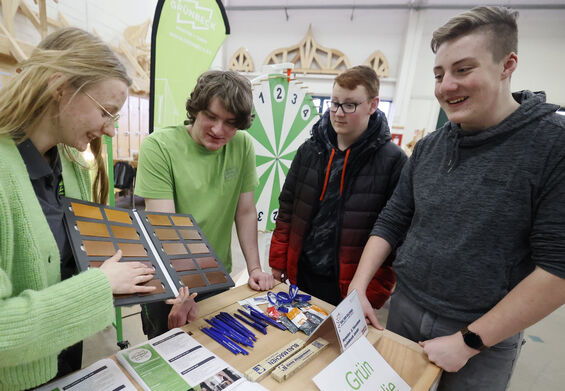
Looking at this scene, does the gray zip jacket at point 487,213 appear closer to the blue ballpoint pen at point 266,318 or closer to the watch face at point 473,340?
the watch face at point 473,340

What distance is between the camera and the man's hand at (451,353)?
32.6 inches

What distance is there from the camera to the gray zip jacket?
2.53ft

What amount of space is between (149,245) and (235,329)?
376 millimetres

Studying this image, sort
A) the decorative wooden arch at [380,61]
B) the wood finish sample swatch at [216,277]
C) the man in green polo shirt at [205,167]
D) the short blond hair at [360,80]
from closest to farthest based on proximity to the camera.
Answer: the wood finish sample swatch at [216,277] < the man in green polo shirt at [205,167] < the short blond hair at [360,80] < the decorative wooden arch at [380,61]

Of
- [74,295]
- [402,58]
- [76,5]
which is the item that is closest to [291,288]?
[74,295]

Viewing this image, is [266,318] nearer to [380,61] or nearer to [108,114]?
[108,114]

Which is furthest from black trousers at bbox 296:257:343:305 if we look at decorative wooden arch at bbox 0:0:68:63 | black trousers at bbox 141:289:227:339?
decorative wooden arch at bbox 0:0:68:63

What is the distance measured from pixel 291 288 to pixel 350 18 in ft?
22.5

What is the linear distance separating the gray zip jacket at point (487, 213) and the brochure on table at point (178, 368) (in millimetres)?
651

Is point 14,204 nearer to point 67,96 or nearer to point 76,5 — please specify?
point 67,96

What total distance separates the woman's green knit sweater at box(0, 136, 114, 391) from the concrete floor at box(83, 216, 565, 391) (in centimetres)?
176

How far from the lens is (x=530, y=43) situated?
5.49 meters

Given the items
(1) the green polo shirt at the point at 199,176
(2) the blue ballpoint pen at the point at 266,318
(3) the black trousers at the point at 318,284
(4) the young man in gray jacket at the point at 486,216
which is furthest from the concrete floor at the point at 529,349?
(4) the young man in gray jacket at the point at 486,216

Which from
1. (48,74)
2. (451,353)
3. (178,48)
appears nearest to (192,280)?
(48,74)
